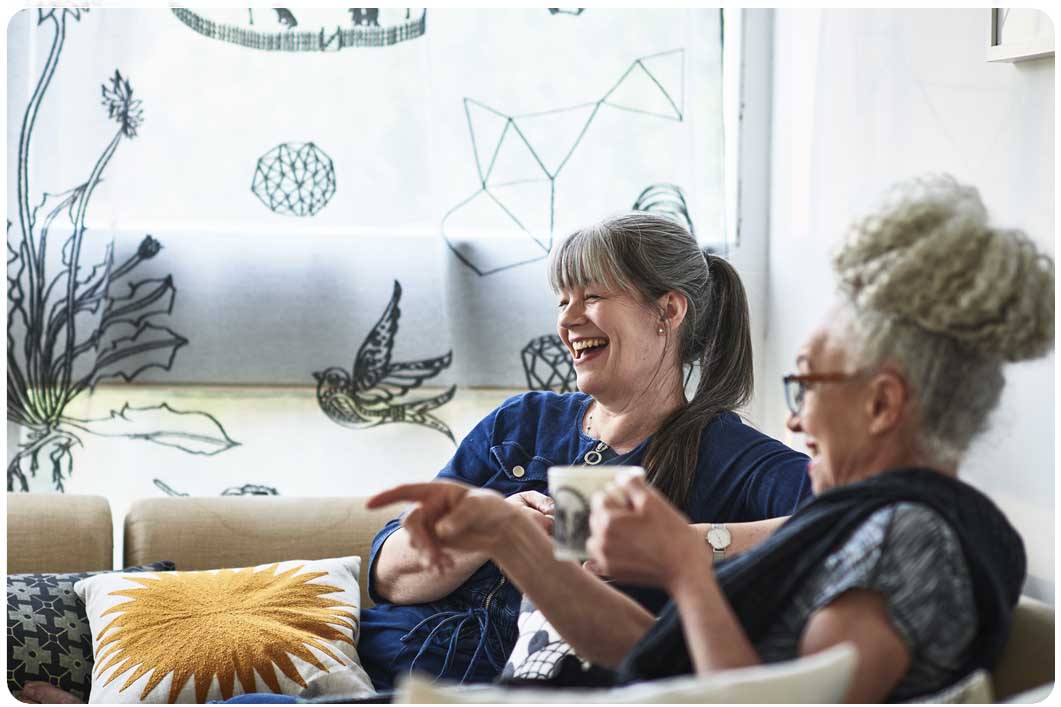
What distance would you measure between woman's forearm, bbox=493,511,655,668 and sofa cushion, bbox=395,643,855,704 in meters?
0.35

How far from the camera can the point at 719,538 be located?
5.94 feet

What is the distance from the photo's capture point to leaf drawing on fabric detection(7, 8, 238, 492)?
9.36 ft

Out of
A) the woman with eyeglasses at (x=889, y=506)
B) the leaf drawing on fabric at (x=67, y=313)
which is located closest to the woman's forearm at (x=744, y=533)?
the woman with eyeglasses at (x=889, y=506)

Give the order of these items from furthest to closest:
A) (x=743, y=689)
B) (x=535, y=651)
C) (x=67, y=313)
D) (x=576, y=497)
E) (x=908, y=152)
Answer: (x=67, y=313)
(x=908, y=152)
(x=535, y=651)
(x=576, y=497)
(x=743, y=689)

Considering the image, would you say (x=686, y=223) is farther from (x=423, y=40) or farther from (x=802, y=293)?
(x=423, y=40)

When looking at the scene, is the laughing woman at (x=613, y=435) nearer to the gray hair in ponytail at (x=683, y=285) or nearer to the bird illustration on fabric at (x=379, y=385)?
the gray hair in ponytail at (x=683, y=285)

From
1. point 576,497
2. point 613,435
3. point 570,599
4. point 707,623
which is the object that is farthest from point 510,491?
point 707,623

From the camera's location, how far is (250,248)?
297 cm

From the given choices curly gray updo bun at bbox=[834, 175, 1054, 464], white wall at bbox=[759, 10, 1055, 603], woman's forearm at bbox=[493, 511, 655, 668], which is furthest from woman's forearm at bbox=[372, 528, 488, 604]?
curly gray updo bun at bbox=[834, 175, 1054, 464]

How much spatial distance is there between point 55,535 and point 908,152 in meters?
2.00

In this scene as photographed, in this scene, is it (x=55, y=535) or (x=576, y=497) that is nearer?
(x=576, y=497)

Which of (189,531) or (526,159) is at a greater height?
(526,159)

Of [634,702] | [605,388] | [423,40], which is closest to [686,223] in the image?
[423,40]

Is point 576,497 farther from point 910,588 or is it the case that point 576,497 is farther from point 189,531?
point 189,531
